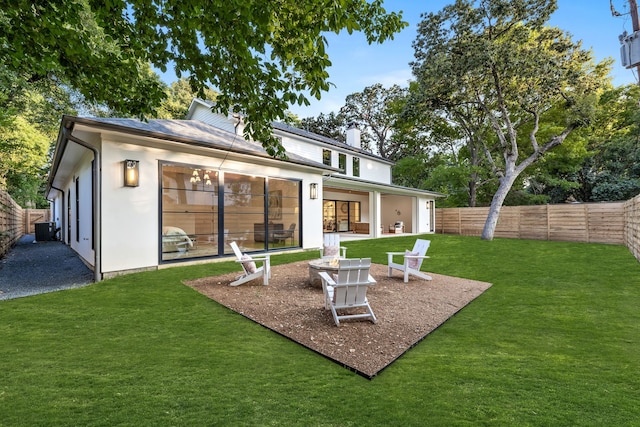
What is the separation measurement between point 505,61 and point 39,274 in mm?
18060

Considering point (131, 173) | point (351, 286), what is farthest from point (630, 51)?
point (131, 173)

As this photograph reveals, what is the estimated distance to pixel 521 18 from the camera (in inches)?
528

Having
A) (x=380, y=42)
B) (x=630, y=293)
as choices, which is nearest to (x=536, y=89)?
(x=630, y=293)

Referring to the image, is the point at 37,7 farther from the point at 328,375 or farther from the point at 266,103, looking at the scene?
the point at 328,375

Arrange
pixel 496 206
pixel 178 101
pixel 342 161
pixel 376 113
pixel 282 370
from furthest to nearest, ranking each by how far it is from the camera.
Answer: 1. pixel 376 113
2. pixel 178 101
3. pixel 342 161
4. pixel 496 206
5. pixel 282 370

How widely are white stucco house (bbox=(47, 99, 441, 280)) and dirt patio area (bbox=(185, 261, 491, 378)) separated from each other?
205cm

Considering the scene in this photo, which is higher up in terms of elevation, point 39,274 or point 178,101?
point 178,101

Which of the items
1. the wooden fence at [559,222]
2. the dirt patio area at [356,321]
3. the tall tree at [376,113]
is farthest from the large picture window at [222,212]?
the tall tree at [376,113]

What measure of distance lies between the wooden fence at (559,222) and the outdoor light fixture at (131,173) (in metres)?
16.9

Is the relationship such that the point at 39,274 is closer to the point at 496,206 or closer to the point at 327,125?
the point at 496,206

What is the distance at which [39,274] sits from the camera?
6977 millimetres

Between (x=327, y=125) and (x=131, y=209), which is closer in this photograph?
(x=131, y=209)

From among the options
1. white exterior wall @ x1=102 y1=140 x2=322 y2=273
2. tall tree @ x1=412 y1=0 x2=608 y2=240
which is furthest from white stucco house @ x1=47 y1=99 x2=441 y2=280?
tall tree @ x1=412 y1=0 x2=608 y2=240

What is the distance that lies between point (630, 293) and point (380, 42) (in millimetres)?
6449
